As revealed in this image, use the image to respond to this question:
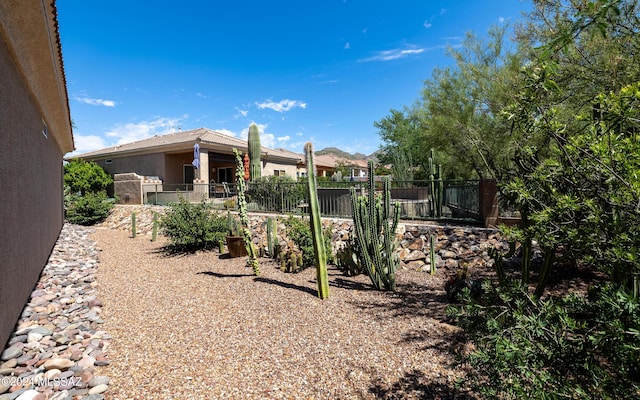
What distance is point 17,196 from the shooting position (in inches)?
163

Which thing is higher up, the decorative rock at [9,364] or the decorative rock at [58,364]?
the decorative rock at [9,364]

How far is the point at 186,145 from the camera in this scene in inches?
749

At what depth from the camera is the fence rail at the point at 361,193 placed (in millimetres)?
8648

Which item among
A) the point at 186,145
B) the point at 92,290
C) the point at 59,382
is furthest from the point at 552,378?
the point at 186,145

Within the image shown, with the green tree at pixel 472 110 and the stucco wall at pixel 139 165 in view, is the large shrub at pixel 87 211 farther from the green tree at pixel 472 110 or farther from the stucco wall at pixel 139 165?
the green tree at pixel 472 110

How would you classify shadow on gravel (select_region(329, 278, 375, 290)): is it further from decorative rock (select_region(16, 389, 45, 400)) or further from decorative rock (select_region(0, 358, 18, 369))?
decorative rock (select_region(0, 358, 18, 369))

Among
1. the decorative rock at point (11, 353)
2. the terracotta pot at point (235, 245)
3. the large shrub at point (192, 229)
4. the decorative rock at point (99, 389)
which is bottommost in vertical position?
the decorative rock at point (99, 389)

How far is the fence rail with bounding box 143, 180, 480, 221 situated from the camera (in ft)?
28.4

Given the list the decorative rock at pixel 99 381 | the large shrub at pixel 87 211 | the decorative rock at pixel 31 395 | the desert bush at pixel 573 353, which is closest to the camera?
the desert bush at pixel 573 353

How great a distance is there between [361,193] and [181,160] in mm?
17353

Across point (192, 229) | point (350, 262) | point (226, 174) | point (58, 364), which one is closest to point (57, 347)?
point (58, 364)

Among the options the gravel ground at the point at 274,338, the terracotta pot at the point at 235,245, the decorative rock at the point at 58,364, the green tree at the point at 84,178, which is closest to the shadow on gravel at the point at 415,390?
the gravel ground at the point at 274,338

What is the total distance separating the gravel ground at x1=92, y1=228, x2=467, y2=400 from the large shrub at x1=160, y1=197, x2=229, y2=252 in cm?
263

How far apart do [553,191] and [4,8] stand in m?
5.91
